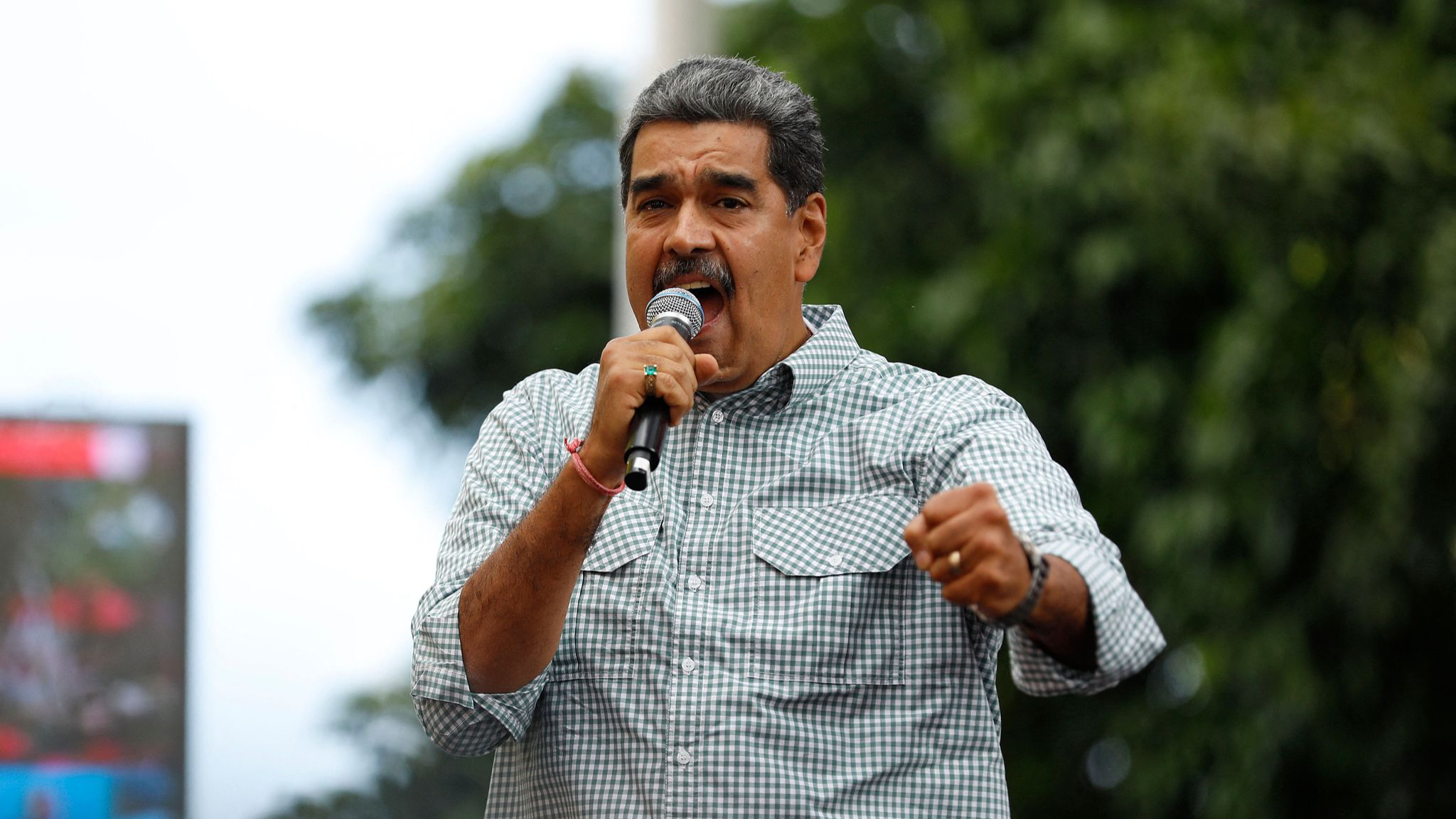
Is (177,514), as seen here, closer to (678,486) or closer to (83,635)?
(83,635)

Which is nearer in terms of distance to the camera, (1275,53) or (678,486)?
(678,486)

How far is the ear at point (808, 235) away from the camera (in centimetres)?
195

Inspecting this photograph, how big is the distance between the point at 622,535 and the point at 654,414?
274mm

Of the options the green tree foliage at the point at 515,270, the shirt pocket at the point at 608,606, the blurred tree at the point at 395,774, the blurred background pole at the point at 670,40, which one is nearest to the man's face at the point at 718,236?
the shirt pocket at the point at 608,606

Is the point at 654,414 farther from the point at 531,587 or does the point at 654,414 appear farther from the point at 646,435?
the point at 531,587

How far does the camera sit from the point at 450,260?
639 centimetres

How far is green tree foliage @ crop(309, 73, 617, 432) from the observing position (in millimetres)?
6301

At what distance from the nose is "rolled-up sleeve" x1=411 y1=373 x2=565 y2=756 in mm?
255

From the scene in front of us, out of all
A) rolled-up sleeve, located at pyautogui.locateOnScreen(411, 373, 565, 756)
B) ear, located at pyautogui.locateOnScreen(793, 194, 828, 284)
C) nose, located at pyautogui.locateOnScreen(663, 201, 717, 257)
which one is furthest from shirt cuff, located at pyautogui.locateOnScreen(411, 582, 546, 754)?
ear, located at pyautogui.locateOnScreen(793, 194, 828, 284)

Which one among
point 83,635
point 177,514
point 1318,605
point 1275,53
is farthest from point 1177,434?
point 83,635

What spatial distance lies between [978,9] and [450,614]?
3881 millimetres

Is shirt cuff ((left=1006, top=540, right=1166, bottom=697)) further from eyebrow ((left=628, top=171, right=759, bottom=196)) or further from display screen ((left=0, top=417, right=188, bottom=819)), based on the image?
display screen ((left=0, top=417, right=188, bottom=819))

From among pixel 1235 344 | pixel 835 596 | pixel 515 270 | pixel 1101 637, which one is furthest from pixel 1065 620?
pixel 515 270

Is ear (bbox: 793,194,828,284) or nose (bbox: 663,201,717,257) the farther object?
ear (bbox: 793,194,828,284)
